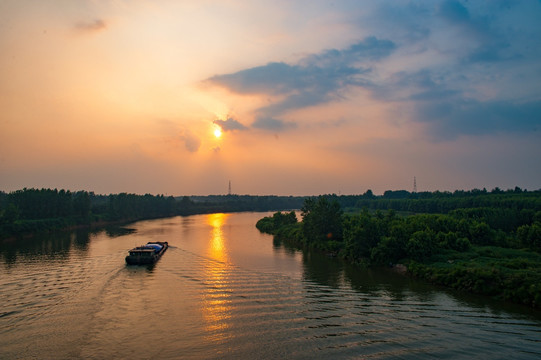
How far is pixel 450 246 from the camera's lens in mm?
45062

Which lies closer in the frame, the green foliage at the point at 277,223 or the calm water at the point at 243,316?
the calm water at the point at 243,316

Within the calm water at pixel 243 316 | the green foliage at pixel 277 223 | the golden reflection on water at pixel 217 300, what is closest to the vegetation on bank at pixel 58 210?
the calm water at pixel 243 316

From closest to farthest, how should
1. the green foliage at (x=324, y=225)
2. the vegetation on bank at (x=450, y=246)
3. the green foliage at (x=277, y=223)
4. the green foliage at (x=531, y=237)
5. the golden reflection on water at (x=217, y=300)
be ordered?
the golden reflection on water at (x=217, y=300)
the vegetation on bank at (x=450, y=246)
the green foliage at (x=531, y=237)
the green foliage at (x=324, y=225)
the green foliage at (x=277, y=223)

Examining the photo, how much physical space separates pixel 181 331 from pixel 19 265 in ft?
107

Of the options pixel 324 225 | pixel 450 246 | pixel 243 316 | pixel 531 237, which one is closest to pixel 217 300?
pixel 243 316

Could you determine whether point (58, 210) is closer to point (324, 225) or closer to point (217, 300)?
point (324, 225)

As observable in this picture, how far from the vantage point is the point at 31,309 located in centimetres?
2506

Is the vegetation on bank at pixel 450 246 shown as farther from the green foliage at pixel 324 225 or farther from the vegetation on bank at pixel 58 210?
the vegetation on bank at pixel 58 210

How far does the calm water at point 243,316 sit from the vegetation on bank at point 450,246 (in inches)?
92.8

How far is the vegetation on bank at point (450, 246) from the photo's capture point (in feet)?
103

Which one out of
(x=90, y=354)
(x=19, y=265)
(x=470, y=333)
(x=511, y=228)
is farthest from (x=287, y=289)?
(x=511, y=228)

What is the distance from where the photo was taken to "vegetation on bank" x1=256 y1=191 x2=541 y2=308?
31406 mm

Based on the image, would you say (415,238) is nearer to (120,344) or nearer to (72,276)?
(120,344)

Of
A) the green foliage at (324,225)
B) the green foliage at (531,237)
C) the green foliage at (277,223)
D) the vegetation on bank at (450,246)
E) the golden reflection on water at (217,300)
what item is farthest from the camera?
the green foliage at (277,223)
